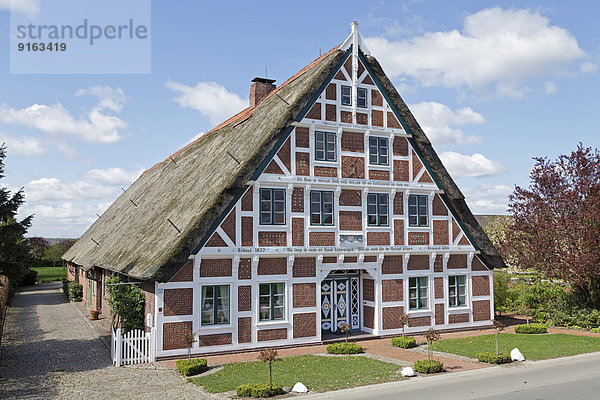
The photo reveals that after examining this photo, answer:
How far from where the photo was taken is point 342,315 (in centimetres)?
2117

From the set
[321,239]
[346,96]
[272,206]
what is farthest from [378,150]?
[272,206]

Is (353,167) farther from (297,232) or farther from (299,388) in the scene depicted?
(299,388)

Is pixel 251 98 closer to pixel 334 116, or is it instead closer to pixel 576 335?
pixel 334 116

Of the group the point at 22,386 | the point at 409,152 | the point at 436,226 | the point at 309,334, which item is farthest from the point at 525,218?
the point at 22,386

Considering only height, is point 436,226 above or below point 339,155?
below

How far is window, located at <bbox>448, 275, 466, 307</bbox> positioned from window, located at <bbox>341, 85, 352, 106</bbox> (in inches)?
351

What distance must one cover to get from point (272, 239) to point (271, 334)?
11.2ft

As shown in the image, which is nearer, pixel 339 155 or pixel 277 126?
pixel 277 126

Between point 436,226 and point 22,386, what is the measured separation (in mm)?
16366

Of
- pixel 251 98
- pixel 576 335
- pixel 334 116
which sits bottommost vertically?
pixel 576 335

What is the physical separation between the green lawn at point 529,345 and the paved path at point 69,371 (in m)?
9.84

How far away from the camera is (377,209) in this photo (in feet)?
68.7

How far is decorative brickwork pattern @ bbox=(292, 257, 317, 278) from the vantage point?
19062 millimetres

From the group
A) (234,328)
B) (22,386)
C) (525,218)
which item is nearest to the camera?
(22,386)
